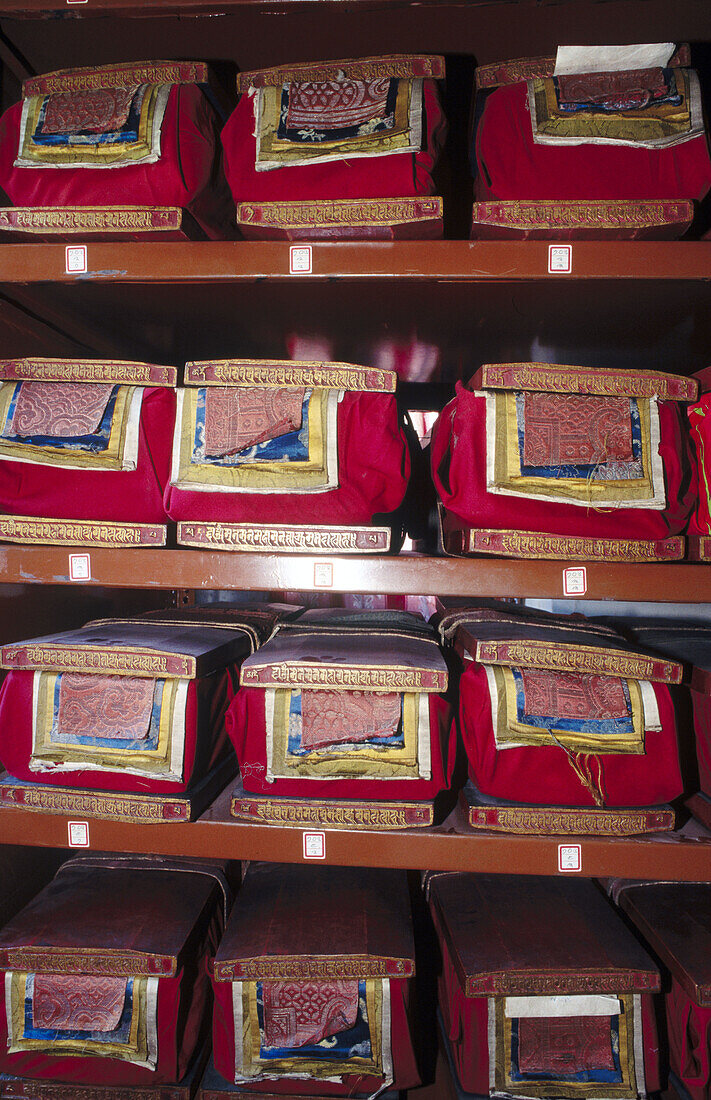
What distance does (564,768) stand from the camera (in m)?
1.03

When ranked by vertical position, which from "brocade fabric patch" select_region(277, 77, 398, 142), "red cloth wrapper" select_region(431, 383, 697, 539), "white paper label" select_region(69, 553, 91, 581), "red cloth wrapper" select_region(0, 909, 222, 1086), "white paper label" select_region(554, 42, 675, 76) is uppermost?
"white paper label" select_region(554, 42, 675, 76)

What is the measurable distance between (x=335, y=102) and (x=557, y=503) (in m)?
0.83

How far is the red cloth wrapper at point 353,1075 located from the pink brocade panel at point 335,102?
1.58 meters

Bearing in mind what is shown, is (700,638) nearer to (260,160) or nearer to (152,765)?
(152,765)

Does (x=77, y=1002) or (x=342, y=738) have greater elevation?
(x=342, y=738)

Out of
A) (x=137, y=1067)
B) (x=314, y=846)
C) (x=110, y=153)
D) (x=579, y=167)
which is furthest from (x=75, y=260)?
(x=137, y=1067)

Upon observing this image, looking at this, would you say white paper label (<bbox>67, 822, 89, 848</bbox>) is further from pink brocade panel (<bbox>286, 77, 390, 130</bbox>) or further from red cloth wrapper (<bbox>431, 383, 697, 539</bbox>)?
pink brocade panel (<bbox>286, 77, 390, 130</bbox>)

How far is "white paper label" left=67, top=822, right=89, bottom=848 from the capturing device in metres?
1.09

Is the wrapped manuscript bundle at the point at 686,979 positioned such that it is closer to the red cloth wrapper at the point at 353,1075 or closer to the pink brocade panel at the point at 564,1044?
the pink brocade panel at the point at 564,1044

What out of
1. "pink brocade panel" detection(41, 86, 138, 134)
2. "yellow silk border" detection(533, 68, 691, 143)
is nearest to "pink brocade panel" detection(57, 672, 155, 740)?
"pink brocade panel" detection(41, 86, 138, 134)

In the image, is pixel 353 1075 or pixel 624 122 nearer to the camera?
pixel 624 122

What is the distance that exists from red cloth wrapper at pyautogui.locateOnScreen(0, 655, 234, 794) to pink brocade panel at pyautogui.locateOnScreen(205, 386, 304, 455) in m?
0.45

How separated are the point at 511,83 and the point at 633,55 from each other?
21 cm

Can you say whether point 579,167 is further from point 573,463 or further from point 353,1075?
point 353,1075
